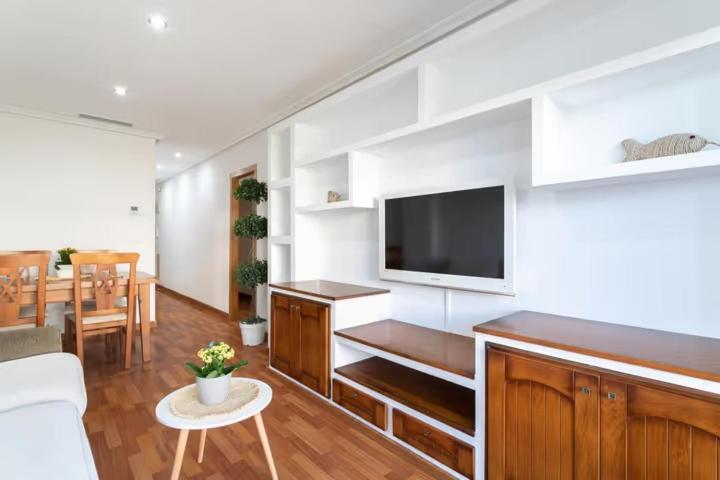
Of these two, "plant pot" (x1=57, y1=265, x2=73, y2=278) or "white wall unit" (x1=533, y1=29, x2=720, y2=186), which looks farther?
"plant pot" (x1=57, y1=265, x2=73, y2=278)

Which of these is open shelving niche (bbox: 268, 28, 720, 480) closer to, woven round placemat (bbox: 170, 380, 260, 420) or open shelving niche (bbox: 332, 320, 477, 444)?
open shelving niche (bbox: 332, 320, 477, 444)

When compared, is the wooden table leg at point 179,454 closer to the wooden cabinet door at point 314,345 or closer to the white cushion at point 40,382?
the white cushion at point 40,382

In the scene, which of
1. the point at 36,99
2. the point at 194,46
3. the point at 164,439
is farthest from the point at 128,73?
the point at 164,439

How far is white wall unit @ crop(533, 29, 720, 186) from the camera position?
134 cm

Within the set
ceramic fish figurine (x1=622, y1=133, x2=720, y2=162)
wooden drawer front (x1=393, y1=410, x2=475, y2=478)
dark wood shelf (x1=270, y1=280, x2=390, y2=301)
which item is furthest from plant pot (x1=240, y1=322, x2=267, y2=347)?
ceramic fish figurine (x1=622, y1=133, x2=720, y2=162)

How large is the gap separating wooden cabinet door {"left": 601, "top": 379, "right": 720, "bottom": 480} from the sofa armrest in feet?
8.83

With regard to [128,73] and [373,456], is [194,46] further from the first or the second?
[373,456]

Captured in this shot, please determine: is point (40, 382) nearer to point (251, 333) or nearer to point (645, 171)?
point (251, 333)

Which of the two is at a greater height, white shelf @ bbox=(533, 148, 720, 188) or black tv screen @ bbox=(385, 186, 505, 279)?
white shelf @ bbox=(533, 148, 720, 188)

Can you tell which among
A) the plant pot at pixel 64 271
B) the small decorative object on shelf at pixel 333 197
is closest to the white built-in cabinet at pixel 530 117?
the small decorative object on shelf at pixel 333 197

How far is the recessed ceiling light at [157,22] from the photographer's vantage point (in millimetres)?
2249

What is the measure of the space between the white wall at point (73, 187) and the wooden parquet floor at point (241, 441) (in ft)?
6.57

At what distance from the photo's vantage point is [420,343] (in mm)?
2148

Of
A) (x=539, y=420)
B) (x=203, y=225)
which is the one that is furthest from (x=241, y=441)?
(x=203, y=225)
